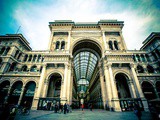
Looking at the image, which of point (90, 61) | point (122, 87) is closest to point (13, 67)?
point (90, 61)

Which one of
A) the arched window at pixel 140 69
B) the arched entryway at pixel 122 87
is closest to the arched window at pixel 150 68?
the arched window at pixel 140 69

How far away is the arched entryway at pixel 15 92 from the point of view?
63.2 feet

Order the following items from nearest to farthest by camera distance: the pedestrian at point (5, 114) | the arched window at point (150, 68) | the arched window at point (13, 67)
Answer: the pedestrian at point (5, 114) → the arched window at point (13, 67) → the arched window at point (150, 68)

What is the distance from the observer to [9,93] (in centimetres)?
1894

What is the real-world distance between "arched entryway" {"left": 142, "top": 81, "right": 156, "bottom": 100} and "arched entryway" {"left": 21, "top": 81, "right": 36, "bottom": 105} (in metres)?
26.2

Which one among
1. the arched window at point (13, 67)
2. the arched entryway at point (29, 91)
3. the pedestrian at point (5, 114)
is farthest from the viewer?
the arched window at point (13, 67)

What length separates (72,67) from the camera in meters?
21.1

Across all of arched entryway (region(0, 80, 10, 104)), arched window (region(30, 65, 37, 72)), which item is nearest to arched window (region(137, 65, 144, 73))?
arched window (region(30, 65, 37, 72))

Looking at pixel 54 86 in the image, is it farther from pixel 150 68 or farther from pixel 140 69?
pixel 150 68

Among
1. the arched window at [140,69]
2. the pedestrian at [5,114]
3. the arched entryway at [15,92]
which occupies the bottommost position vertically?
Result: the pedestrian at [5,114]

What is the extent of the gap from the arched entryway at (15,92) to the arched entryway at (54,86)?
8.08 meters

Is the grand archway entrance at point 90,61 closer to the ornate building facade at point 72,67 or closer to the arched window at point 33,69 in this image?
the ornate building facade at point 72,67

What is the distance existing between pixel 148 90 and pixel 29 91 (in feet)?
92.9

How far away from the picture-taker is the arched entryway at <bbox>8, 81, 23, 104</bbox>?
1927cm
